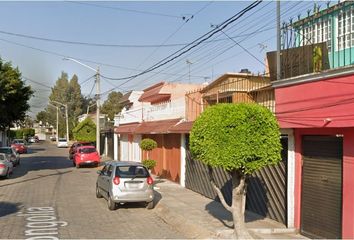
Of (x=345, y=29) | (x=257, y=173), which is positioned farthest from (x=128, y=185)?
(x=345, y=29)

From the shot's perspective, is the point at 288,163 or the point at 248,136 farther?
the point at 288,163

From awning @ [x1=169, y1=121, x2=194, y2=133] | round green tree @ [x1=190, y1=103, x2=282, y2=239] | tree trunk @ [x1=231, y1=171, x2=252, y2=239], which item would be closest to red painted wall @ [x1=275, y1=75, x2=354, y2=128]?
round green tree @ [x1=190, y1=103, x2=282, y2=239]

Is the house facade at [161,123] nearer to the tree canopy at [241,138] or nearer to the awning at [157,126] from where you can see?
the awning at [157,126]

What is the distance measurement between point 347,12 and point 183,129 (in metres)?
10.2

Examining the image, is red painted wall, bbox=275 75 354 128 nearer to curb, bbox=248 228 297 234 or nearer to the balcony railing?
curb, bbox=248 228 297 234

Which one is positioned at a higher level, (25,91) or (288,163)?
(25,91)

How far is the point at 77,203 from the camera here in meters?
17.3

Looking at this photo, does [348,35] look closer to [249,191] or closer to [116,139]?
[249,191]

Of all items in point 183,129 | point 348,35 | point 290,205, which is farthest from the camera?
point 183,129

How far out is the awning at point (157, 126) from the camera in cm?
2289

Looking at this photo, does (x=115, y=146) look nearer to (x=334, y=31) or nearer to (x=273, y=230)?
(x=273, y=230)

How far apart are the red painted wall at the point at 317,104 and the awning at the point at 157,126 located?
11103 mm

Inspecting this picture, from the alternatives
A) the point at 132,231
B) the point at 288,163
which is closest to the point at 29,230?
the point at 132,231

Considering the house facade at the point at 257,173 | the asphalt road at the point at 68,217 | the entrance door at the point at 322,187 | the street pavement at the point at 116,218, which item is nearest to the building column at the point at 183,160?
the street pavement at the point at 116,218
